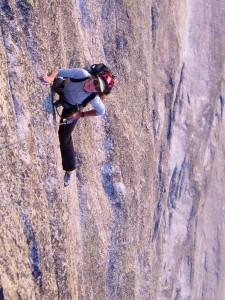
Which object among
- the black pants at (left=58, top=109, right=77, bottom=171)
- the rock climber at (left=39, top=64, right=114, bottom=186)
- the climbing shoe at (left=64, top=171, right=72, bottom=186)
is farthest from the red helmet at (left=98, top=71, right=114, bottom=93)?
the climbing shoe at (left=64, top=171, right=72, bottom=186)

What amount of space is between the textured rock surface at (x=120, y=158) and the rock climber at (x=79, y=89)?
2.71 ft

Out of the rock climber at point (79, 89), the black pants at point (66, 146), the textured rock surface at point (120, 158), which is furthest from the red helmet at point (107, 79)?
the black pants at point (66, 146)

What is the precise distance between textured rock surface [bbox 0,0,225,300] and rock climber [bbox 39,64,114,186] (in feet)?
2.71

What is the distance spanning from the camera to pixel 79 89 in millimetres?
10914

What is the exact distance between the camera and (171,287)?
30.6 meters

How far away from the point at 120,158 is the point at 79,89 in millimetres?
9441

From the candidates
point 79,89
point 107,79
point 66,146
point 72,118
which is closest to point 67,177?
point 66,146

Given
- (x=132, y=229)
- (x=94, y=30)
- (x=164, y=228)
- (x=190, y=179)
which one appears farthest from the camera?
(x=190, y=179)

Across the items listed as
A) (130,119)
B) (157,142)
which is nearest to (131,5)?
(130,119)

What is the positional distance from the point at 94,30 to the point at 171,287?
2021 cm

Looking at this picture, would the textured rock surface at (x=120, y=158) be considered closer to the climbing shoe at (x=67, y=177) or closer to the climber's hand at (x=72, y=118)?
the climbing shoe at (x=67, y=177)

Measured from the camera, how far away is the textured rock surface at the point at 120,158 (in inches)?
440

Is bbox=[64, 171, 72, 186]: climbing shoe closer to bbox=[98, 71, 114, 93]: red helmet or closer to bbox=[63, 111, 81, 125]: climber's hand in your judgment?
bbox=[63, 111, 81, 125]: climber's hand

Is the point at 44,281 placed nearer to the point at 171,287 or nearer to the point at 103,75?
the point at 103,75
